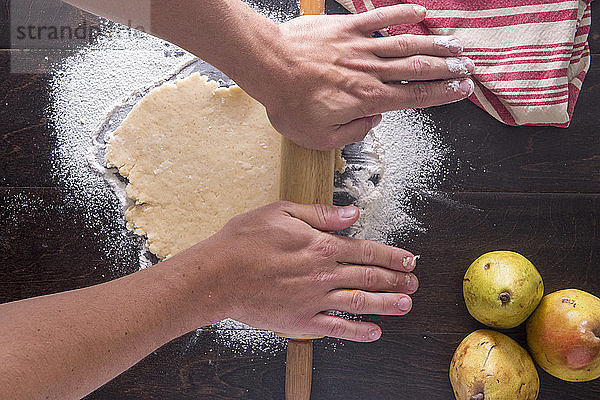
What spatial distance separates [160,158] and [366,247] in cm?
50

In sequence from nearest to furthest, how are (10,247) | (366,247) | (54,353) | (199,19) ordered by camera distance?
(54,353)
(199,19)
(366,247)
(10,247)

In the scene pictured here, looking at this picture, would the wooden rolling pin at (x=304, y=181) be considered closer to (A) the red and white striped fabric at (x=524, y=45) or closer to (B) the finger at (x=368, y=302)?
(B) the finger at (x=368, y=302)

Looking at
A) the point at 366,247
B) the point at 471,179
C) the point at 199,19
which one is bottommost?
the point at 366,247

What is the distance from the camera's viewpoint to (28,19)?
123cm

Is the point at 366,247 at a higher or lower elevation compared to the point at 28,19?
lower

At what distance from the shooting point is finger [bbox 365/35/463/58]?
1.06 m

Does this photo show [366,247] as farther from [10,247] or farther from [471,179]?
[10,247]

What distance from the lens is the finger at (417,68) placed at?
1.06m

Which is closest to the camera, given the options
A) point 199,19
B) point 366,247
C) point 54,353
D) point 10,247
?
point 54,353

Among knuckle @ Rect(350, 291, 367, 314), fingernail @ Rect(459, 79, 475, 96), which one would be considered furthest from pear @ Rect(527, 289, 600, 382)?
fingernail @ Rect(459, 79, 475, 96)

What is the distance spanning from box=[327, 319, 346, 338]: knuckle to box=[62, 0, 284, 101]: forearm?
1.61 ft

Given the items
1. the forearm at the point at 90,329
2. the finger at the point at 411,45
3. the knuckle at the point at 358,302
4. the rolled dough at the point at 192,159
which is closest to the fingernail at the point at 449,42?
the finger at the point at 411,45

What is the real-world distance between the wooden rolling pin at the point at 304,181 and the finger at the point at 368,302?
0.30ft

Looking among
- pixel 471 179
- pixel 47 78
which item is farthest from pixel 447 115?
pixel 47 78
